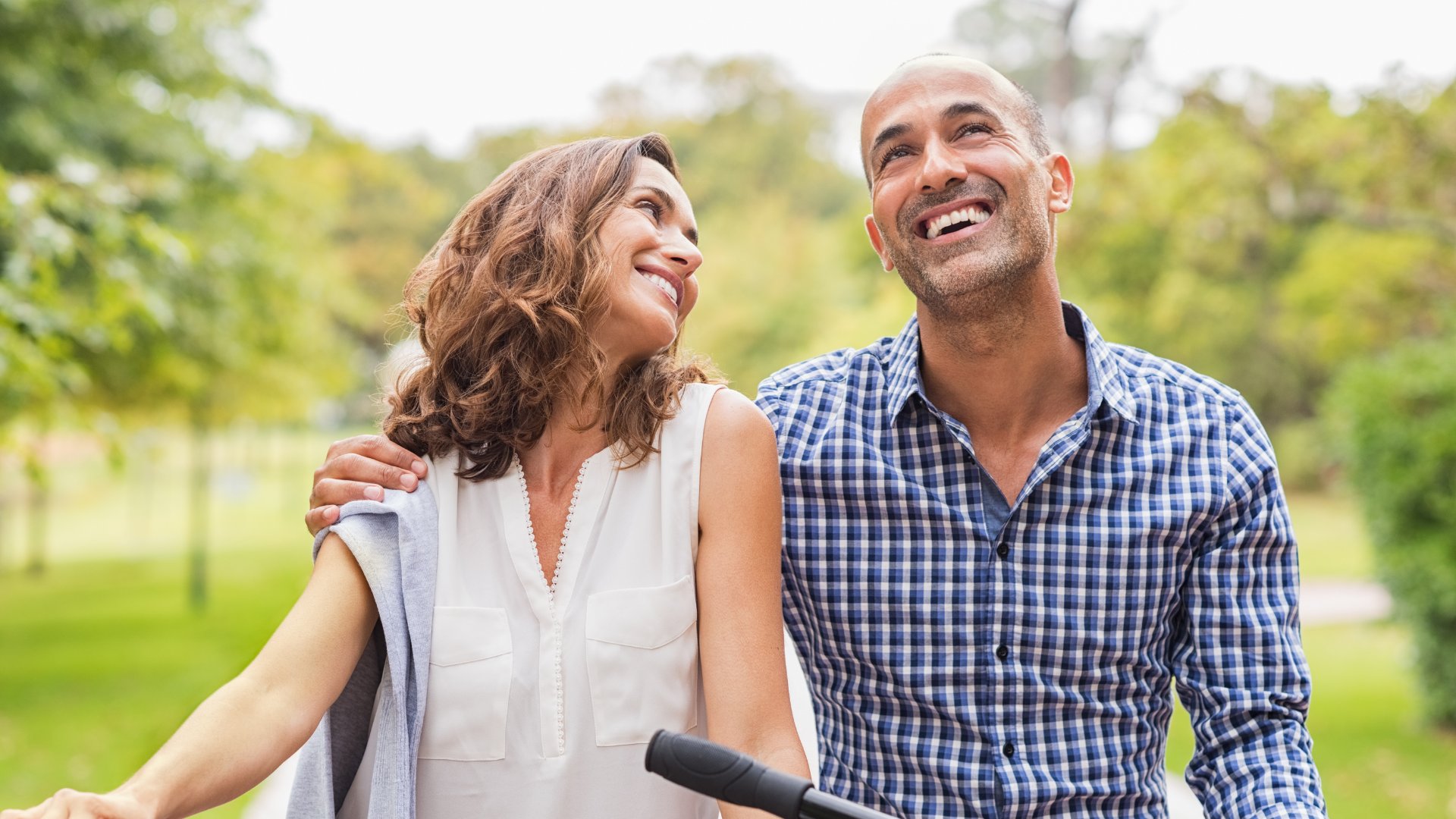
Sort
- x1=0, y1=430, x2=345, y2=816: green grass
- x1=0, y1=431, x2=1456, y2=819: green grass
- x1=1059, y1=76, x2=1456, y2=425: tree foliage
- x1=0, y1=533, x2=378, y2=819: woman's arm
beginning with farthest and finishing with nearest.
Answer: x1=0, y1=430, x2=345, y2=816: green grass < x1=1059, y1=76, x2=1456, y2=425: tree foliage < x1=0, y1=431, x2=1456, y2=819: green grass < x1=0, y1=533, x2=378, y2=819: woman's arm

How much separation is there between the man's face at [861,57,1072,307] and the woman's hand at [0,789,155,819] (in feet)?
5.28

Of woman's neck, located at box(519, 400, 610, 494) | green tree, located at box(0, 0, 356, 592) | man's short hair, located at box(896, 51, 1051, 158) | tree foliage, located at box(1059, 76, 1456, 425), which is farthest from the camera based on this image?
tree foliage, located at box(1059, 76, 1456, 425)

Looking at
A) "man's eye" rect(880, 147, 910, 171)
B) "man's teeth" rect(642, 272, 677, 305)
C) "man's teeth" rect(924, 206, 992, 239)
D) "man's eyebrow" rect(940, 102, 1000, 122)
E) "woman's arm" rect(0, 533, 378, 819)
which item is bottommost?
"woman's arm" rect(0, 533, 378, 819)

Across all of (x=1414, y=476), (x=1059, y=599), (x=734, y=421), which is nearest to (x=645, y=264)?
(x=734, y=421)

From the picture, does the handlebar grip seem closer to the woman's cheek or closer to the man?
the woman's cheek

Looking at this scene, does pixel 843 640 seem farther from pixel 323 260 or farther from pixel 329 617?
pixel 323 260

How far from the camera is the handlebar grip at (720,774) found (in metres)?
1.32

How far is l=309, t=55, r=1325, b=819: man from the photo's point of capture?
2359 mm

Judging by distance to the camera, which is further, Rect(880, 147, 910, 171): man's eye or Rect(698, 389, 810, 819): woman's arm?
Rect(880, 147, 910, 171): man's eye

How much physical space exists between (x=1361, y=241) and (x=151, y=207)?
38.3ft

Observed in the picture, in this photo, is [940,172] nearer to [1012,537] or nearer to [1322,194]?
[1012,537]

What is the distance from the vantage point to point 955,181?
2.44 m

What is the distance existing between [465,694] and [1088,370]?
1361mm

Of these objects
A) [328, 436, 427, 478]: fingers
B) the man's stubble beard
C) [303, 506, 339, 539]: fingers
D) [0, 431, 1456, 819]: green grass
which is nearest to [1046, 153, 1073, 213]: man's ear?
the man's stubble beard
